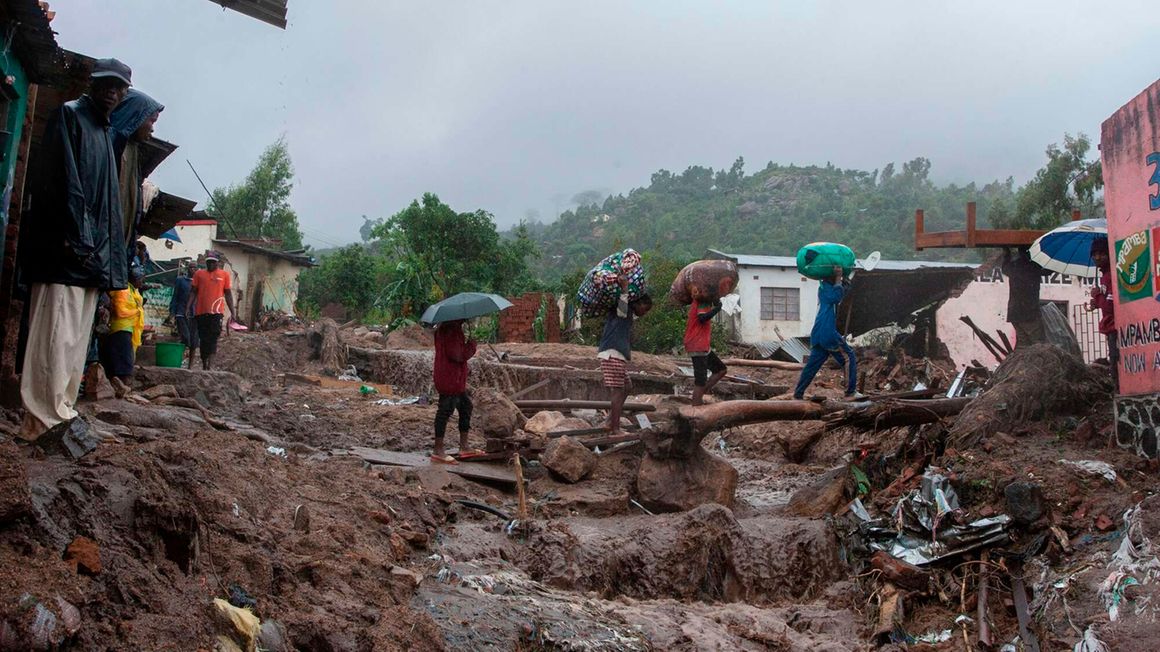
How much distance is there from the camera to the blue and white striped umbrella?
29.4 ft

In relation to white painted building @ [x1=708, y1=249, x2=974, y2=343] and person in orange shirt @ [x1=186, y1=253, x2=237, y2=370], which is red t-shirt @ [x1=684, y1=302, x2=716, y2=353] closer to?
person in orange shirt @ [x1=186, y1=253, x2=237, y2=370]

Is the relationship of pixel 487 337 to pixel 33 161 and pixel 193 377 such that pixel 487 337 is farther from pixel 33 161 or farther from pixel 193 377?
pixel 33 161

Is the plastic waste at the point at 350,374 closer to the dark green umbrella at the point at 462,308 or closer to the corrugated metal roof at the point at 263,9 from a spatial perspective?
the dark green umbrella at the point at 462,308

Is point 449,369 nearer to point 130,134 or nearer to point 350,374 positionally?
point 130,134

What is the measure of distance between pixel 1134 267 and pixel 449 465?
5.89m

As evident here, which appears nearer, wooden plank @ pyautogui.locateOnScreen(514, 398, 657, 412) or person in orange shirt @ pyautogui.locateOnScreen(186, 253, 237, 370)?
wooden plank @ pyautogui.locateOnScreen(514, 398, 657, 412)

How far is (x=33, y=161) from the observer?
6.48 m

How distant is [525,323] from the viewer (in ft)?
87.7

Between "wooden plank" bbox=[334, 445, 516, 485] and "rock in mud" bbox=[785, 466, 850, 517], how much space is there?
2617 millimetres

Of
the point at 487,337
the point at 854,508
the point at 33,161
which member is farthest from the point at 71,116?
the point at 487,337

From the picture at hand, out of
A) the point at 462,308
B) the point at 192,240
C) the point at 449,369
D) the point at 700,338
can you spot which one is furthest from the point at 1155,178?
the point at 192,240

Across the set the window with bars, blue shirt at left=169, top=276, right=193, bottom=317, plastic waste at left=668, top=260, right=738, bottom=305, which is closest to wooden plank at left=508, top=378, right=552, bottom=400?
blue shirt at left=169, top=276, right=193, bottom=317

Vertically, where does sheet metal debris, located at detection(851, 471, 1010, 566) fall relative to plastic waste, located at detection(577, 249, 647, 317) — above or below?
below

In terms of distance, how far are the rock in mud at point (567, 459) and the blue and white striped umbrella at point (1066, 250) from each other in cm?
536
